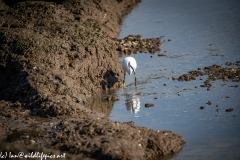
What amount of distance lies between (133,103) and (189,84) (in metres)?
1.86

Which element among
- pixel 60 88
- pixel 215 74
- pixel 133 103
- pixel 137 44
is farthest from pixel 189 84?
pixel 137 44

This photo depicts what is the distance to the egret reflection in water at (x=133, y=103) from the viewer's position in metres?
12.8

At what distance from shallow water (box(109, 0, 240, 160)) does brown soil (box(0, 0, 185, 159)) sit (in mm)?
681

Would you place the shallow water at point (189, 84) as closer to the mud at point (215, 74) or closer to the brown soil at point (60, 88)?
the mud at point (215, 74)

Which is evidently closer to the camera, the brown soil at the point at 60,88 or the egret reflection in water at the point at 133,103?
the brown soil at the point at 60,88

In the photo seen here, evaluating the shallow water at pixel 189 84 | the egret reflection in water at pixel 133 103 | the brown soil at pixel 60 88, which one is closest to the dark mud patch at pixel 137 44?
the shallow water at pixel 189 84

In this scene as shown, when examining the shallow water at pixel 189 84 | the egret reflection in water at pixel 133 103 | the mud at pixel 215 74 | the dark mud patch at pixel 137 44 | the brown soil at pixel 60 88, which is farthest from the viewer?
the dark mud patch at pixel 137 44

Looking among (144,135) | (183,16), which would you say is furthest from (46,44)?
(183,16)

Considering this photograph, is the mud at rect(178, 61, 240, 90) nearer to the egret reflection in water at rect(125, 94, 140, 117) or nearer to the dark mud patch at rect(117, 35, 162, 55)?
the egret reflection in water at rect(125, 94, 140, 117)

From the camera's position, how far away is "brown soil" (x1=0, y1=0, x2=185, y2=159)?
32.1 ft

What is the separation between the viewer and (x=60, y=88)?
→ 496 inches

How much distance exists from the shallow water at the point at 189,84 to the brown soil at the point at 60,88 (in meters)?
0.68

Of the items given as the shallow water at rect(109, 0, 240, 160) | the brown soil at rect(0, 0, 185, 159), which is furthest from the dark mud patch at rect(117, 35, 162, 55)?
the brown soil at rect(0, 0, 185, 159)

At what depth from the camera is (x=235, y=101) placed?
1273 cm
